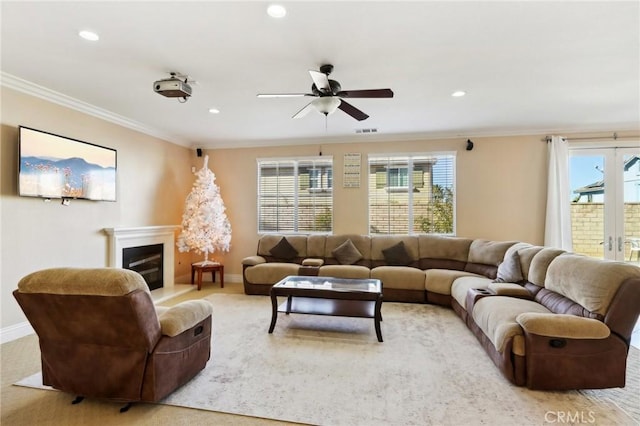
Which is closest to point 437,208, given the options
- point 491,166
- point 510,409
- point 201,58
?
point 491,166

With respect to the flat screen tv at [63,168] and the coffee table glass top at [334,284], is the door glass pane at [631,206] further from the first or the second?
the flat screen tv at [63,168]

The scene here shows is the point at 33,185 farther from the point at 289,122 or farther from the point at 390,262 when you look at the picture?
the point at 390,262

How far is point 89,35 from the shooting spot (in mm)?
2559

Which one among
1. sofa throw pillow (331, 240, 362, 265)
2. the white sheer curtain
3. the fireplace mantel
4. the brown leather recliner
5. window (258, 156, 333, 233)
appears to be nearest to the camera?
the brown leather recliner

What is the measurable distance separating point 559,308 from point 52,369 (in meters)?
4.13

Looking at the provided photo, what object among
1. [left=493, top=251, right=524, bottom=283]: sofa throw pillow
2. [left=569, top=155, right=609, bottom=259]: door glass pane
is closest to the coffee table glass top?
[left=493, top=251, right=524, bottom=283]: sofa throw pillow

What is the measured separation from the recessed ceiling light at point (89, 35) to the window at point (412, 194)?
172 inches

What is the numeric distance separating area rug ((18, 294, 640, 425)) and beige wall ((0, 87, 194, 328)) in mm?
1534

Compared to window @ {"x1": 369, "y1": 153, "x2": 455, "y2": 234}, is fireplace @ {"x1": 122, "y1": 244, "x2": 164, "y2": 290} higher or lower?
lower

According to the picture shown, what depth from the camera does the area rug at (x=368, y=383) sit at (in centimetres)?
218

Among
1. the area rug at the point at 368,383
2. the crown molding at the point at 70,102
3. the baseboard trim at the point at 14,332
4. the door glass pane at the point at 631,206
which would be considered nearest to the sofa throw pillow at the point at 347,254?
the area rug at the point at 368,383

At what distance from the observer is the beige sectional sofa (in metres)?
2.43

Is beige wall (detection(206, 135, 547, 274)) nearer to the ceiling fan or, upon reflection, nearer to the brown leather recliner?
the ceiling fan

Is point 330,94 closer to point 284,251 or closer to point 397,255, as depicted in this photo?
point 397,255
